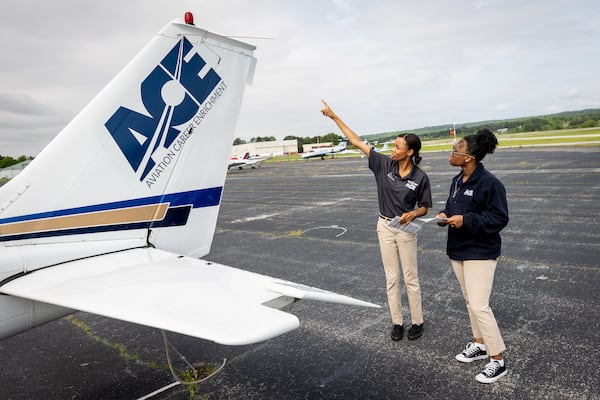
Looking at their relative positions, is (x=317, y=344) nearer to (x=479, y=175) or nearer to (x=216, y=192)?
(x=216, y=192)

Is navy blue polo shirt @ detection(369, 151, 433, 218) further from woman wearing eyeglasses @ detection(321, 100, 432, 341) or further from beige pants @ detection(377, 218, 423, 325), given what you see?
beige pants @ detection(377, 218, 423, 325)

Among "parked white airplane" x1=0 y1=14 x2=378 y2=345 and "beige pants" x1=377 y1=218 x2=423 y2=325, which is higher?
"parked white airplane" x1=0 y1=14 x2=378 y2=345

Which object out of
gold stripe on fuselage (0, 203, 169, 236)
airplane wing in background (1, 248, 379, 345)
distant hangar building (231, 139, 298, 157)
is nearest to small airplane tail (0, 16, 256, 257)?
gold stripe on fuselage (0, 203, 169, 236)

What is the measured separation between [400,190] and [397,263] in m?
0.73

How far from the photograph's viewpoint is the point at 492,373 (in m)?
3.11

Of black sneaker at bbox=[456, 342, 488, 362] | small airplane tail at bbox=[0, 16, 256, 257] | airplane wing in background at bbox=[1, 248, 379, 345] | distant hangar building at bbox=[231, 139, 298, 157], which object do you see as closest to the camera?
airplane wing in background at bbox=[1, 248, 379, 345]

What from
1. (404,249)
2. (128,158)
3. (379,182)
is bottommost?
(404,249)

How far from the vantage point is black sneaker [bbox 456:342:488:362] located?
342 centimetres

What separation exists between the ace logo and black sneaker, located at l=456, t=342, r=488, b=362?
3113 millimetres

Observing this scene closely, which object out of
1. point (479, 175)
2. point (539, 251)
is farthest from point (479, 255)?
point (539, 251)

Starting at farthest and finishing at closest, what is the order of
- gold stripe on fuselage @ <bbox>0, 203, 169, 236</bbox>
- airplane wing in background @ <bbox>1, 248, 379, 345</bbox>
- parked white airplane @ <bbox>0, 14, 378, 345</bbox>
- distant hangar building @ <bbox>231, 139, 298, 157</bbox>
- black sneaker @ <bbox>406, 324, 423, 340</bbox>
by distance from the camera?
distant hangar building @ <bbox>231, 139, 298, 157</bbox> < black sneaker @ <bbox>406, 324, 423, 340</bbox> < gold stripe on fuselage @ <bbox>0, 203, 169, 236</bbox> < parked white airplane @ <bbox>0, 14, 378, 345</bbox> < airplane wing in background @ <bbox>1, 248, 379, 345</bbox>

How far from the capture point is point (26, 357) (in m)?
4.09

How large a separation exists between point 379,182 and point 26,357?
419 centimetres

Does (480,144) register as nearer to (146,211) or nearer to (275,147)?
(146,211)
